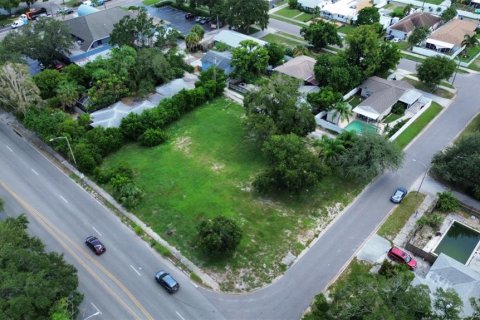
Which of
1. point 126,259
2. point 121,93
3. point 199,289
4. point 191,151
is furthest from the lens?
point 121,93

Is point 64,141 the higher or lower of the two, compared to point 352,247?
higher

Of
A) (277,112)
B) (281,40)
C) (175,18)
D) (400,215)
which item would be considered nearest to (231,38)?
(281,40)

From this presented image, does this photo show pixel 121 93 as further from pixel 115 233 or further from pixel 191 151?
pixel 115 233

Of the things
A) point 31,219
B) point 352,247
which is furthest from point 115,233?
point 352,247

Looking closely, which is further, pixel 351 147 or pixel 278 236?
pixel 351 147

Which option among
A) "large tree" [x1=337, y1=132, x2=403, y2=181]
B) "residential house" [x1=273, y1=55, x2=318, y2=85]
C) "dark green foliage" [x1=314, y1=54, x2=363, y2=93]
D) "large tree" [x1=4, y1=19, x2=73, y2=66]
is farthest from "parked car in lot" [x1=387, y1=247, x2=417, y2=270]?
"large tree" [x1=4, y1=19, x2=73, y2=66]
